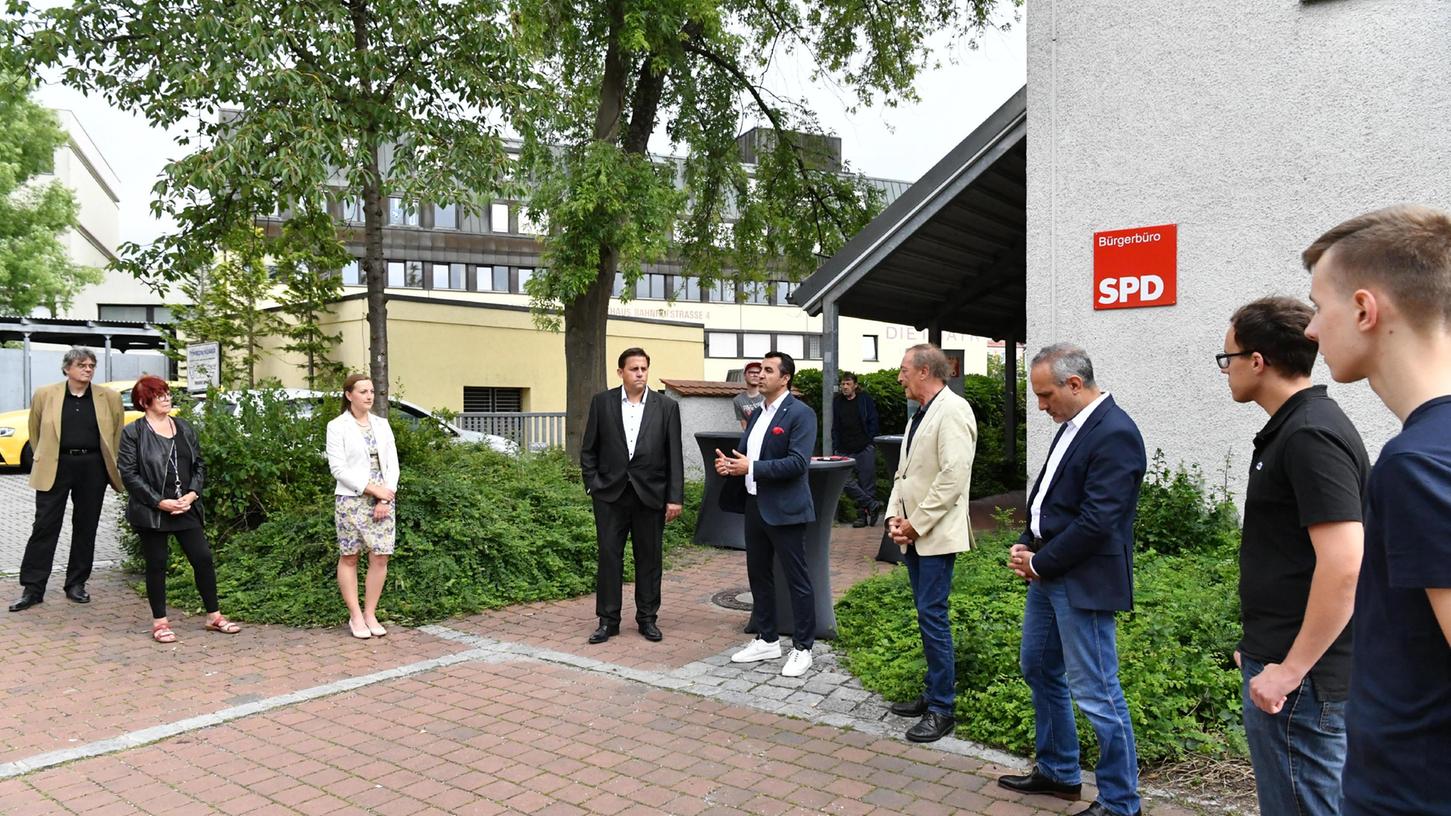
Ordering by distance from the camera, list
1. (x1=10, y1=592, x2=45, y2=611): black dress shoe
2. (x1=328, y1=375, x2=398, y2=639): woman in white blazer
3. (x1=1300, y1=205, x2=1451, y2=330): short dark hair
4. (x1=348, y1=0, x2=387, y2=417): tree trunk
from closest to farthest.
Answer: (x1=1300, y1=205, x2=1451, y2=330): short dark hair < (x1=328, y1=375, x2=398, y2=639): woman in white blazer < (x1=10, y1=592, x2=45, y2=611): black dress shoe < (x1=348, y1=0, x2=387, y2=417): tree trunk

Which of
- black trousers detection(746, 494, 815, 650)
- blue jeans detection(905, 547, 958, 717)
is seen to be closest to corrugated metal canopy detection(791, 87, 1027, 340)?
black trousers detection(746, 494, 815, 650)

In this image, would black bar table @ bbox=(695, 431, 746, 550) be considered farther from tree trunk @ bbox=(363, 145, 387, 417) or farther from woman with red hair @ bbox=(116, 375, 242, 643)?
woman with red hair @ bbox=(116, 375, 242, 643)

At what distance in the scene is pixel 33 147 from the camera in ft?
87.4

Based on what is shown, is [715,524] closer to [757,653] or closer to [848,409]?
[848,409]

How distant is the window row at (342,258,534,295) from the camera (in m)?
41.1

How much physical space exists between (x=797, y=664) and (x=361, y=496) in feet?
10.5

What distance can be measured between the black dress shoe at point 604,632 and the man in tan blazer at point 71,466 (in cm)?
430

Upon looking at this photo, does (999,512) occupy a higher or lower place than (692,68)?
lower

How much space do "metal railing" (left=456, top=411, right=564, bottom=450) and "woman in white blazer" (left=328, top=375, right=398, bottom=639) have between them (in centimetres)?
881

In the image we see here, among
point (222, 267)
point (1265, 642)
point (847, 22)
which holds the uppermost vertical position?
point (847, 22)

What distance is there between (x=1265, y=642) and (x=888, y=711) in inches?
106

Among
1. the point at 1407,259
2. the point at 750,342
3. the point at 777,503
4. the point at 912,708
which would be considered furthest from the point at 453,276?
the point at 1407,259

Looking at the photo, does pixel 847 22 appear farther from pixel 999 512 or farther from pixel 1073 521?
pixel 1073 521

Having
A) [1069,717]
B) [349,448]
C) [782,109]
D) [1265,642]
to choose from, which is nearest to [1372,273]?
[1265,642]
